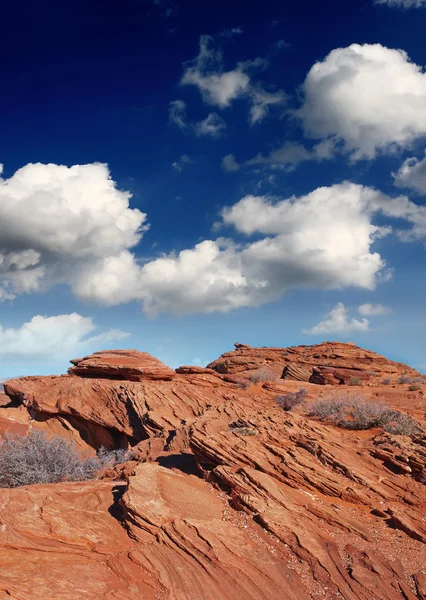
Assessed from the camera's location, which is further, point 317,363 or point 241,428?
point 317,363

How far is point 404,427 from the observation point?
555 inches

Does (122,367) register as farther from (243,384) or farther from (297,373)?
(297,373)

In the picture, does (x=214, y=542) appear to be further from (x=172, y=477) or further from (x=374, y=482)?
(x=374, y=482)

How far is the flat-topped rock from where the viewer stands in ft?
92.0

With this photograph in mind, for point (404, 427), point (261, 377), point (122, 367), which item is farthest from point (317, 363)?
point (404, 427)

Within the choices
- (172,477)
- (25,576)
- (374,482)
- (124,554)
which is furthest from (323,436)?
(25,576)

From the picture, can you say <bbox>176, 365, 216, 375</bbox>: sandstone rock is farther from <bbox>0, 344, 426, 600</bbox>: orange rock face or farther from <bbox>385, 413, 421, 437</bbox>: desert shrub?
<bbox>385, 413, 421, 437</bbox>: desert shrub

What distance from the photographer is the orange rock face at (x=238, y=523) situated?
7023 mm

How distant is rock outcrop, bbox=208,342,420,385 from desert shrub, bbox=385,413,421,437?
2320cm

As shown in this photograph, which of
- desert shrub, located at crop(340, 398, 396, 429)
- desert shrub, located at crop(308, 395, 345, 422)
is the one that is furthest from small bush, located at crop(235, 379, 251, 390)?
desert shrub, located at crop(340, 398, 396, 429)

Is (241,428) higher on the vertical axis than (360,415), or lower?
lower

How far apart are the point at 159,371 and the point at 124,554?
67.8 feet

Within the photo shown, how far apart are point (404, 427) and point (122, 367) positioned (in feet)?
61.9

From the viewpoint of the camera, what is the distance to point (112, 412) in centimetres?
2422
